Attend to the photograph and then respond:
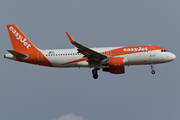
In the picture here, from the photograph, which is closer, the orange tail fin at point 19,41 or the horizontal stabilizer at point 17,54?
the horizontal stabilizer at point 17,54

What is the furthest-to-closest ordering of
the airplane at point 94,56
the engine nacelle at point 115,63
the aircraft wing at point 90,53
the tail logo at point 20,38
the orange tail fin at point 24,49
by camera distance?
the tail logo at point 20,38, the orange tail fin at point 24,49, the airplane at point 94,56, the engine nacelle at point 115,63, the aircraft wing at point 90,53

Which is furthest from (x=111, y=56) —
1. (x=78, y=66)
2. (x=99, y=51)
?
(x=78, y=66)

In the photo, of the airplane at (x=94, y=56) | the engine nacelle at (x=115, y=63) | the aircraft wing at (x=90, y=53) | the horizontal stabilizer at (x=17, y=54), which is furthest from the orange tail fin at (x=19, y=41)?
the engine nacelle at (x=115, y=63)

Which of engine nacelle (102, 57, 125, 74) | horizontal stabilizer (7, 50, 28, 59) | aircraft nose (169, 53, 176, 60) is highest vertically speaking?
horizontal stabilizer (7, 50, 28, 59)

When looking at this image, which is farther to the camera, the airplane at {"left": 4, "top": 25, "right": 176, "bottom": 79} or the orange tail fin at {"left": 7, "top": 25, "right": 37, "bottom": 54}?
the orange tail fin at {"left": 7, "top": 25, "right": 37, "bottom": 54}

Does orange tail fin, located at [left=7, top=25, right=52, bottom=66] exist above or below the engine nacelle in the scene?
above

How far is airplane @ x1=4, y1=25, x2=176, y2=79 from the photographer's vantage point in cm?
4779

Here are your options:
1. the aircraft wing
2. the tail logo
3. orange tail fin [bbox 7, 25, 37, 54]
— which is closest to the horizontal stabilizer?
orange tail fin [bbox 7, 25, 37, 54]

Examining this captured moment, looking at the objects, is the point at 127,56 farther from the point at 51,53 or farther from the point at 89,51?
the point at 51,53

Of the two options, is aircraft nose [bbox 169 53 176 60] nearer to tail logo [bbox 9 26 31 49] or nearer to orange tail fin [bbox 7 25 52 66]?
orange tail fin [bbox 7 25 52 66]

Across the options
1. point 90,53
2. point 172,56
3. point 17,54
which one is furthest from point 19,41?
point 172,56

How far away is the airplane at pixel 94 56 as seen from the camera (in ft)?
157

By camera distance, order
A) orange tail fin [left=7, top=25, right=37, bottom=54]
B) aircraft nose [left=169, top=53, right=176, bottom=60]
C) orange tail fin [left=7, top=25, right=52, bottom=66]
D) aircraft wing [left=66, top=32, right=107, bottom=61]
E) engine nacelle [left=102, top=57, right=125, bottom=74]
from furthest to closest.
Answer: orange tail fin [left=7, top=25, right=37, bottom=54] < orange tail fin [left=7, top=25, right=52, bottom=66] < aircraft nose [left=169, top=53, right=176, bottom=60] < engine nacelle [left=102, top=57, right=125, bottom=74] < aircraft wing [left=66, top=32, right=107, bottom=61]

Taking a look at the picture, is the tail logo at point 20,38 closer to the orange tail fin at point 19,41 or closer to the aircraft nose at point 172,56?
the orange tail fin at point 19,41
